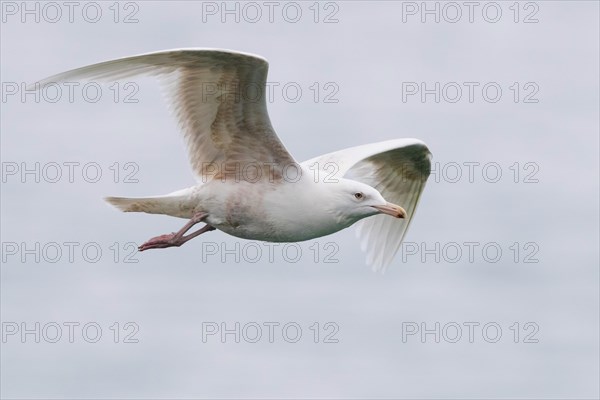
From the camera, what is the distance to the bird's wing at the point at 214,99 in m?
14.1

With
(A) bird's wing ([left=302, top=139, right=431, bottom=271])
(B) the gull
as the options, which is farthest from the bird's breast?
(A) bird's wing ([left=302, top=139, right=431, bottom=271])

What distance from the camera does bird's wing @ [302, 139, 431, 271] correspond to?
17.2 metres

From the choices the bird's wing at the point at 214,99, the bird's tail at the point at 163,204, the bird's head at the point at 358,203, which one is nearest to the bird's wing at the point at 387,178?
the bird's head at the point at 358,203

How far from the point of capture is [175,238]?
1520 cm

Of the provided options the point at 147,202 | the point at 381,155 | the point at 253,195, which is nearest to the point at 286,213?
the point at 253,195

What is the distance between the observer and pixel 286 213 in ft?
48.7

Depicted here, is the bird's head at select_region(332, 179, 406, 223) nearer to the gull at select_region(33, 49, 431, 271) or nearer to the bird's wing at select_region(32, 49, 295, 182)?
the gull at select_region(33, 49, 431, 271)

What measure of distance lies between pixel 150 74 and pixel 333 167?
9.89ft

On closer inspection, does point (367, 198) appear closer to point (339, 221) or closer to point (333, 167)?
point (339, 221)

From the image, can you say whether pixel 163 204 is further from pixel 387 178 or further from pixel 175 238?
pixel 387 178

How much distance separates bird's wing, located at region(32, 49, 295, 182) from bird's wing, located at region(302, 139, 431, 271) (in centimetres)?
207

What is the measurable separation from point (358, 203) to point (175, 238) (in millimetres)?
1870

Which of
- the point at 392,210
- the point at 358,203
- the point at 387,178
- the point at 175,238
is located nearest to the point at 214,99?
the point at 175,238

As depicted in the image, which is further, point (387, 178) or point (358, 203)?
point (387, 178)
